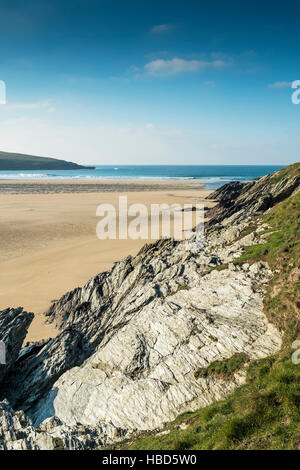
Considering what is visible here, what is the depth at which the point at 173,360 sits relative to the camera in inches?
550

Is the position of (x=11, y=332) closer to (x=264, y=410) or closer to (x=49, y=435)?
(x=49, y=435)

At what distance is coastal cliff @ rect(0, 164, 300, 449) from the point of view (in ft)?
36.5

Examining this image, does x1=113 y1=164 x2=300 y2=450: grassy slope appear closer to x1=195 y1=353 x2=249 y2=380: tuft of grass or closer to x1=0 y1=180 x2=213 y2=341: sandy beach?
x1=195 y1=353 x2=249 y2=380: tuft of grass

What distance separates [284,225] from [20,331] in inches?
696

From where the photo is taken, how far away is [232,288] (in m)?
16.4

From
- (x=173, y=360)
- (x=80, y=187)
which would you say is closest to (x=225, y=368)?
(x=173, y=360)

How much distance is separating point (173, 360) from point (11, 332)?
31.4 ft

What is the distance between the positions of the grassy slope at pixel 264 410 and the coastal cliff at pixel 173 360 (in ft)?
0.15

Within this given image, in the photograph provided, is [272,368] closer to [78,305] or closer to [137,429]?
[137,429]

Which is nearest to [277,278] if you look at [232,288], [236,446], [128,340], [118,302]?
[232,288]

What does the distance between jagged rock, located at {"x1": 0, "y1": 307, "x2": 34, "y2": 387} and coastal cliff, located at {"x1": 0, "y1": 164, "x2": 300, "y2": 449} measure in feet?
0.35

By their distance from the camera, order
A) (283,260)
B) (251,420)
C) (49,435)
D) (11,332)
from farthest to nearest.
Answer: (11,332) → (283,260) → (49,435) → (251,420)

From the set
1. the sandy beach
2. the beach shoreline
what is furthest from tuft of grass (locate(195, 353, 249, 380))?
the beach shoreline

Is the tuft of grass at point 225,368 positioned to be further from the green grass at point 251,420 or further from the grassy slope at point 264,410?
the green grass at point 251,420
